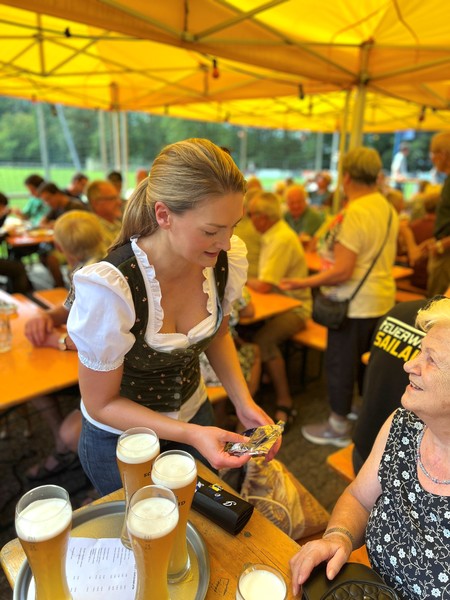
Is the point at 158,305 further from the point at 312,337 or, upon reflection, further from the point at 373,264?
the point at 312,337

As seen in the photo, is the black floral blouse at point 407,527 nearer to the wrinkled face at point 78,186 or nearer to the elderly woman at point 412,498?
the elderly woman at point 412,498

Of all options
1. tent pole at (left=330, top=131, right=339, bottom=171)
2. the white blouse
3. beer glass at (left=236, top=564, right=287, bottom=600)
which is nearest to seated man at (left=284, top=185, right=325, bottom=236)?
the white blouse

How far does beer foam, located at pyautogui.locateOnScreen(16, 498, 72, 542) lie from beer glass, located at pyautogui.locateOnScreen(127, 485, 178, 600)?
13 cm

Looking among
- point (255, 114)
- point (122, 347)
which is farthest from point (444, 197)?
point (255, 114)

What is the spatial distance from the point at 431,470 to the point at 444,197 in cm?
320

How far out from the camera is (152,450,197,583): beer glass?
0.90 meters

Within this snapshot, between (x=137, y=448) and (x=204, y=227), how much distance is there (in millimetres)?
564

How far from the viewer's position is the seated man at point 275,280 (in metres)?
3.41

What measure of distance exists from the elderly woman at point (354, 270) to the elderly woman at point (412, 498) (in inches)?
61.2

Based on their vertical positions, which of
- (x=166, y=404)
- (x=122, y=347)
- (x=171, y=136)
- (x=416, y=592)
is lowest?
(x=416, y=592)

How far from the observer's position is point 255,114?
8.41m

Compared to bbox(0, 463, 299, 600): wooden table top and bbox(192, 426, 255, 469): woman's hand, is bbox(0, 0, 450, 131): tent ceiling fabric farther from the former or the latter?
bbox(0, 463, 299, 600): wooden table top

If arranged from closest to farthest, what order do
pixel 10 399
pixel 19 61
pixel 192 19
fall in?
pixel 10 399 → pixel 192 19 → pixel 19 61

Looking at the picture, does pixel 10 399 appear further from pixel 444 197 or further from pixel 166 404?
pixel 444 197
